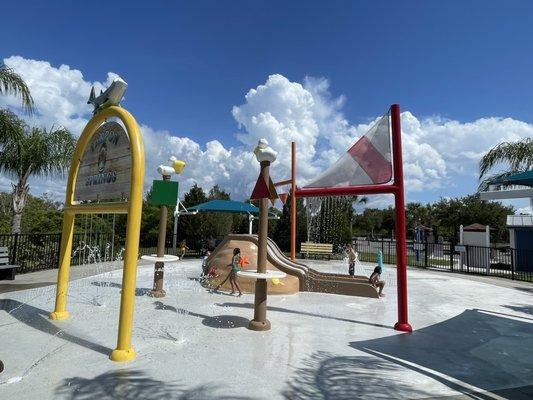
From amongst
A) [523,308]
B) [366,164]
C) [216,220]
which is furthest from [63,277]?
[216,220]

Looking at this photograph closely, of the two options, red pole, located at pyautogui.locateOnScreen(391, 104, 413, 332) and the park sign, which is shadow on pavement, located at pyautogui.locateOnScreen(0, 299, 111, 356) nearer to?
the park sign

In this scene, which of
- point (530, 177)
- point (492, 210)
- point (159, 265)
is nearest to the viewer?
point (530, 177)

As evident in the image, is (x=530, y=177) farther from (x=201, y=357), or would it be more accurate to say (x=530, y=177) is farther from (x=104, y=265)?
(x=104, y=265)

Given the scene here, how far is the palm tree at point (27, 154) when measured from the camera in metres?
13.7

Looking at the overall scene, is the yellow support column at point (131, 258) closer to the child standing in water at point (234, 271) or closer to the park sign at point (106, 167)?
the park sign at point (106, 167)

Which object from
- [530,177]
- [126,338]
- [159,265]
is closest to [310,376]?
[126,338]

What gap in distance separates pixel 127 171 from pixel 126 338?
2300 millimetres

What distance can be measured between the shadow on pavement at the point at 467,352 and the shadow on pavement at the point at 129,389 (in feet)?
8.86

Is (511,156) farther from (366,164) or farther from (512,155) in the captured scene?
(366,164)

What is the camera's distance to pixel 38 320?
22.4 feet

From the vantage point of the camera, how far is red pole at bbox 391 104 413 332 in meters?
7.21

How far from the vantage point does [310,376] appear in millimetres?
4723

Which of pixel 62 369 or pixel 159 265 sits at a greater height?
pixel 159 265

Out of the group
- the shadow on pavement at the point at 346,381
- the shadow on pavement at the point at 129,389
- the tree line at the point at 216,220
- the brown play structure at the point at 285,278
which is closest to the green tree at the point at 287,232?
the tree line at the point at 216,220
